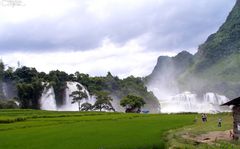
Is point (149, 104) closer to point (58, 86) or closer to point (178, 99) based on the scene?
point (178, 99)

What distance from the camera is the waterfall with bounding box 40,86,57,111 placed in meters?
95.8

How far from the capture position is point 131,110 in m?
97.2

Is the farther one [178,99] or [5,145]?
[178,99]


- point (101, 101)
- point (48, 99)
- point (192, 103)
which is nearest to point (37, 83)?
point (48, 99)

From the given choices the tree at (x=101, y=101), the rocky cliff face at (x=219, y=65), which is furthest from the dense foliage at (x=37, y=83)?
the rocky cliff face at (x=219, y=65)

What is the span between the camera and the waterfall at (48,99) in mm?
95750

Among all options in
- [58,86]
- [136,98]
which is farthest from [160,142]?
[58,86]

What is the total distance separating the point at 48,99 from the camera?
9706cm

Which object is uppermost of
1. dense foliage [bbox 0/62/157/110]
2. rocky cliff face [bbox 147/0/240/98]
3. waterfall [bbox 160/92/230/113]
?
rocky cliff face [bbox 147/0/240/98]

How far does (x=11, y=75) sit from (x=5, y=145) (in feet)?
238

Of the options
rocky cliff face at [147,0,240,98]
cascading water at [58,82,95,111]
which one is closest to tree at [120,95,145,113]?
cascading water at [58,82,95,111]

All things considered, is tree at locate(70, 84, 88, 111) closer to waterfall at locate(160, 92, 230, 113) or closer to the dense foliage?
the dense foliage

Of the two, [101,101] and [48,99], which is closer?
[101,101]

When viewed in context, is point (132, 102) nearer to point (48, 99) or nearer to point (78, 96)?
point (78, 96)
